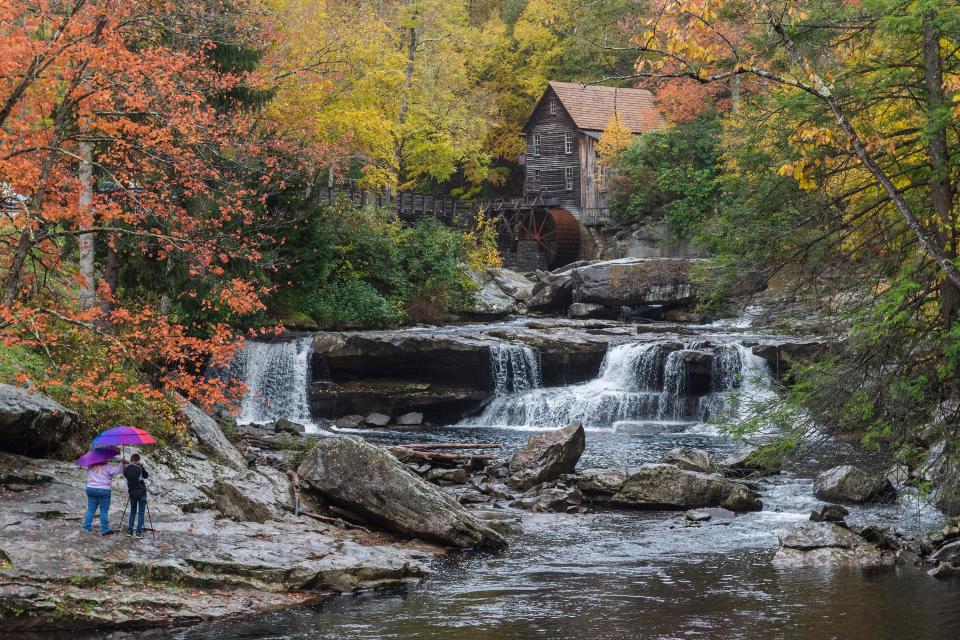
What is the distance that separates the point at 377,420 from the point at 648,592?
15.3 m

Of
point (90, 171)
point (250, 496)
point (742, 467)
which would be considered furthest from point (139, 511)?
point (742, 467)

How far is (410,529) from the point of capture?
486 inches

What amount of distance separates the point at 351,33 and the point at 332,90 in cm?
230

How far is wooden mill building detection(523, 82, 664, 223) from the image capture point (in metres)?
50.0

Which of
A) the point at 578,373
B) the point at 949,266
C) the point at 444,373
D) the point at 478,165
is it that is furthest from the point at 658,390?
the point at 478,165

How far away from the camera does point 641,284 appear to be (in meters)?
33.8

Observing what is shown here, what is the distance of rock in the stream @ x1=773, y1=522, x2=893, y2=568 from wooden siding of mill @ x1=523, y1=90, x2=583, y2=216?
39311mm

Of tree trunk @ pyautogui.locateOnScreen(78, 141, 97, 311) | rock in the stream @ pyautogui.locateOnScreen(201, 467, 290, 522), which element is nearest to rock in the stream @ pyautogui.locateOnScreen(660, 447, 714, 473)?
rock in the stream @ pyautogui.locateOnScreen(201, 467, 290, 522)

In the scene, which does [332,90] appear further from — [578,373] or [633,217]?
[633,217]

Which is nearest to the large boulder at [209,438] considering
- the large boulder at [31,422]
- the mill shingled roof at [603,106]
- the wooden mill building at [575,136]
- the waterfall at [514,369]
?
the large boulder at [31,422]

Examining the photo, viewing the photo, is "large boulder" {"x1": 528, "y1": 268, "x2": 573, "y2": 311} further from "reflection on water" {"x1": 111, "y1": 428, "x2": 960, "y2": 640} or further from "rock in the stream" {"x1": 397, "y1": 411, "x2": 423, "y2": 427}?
"reflection on water" {"x1": 111, "y1": 428, "x2": 960, "y2": 640}

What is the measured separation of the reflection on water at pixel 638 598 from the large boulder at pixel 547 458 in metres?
2.72

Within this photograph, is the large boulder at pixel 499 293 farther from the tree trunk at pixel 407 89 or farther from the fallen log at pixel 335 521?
the fallen log at pixel 335 521

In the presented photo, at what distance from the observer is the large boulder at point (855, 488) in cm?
1459
